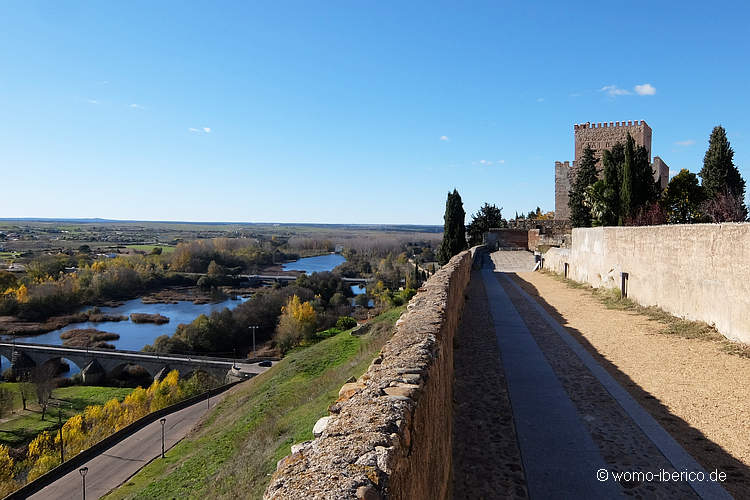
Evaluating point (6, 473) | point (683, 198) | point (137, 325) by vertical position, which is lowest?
point (6, 473)

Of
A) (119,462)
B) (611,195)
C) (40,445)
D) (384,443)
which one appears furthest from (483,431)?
(40,445)

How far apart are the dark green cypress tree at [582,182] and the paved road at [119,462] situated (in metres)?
27.0

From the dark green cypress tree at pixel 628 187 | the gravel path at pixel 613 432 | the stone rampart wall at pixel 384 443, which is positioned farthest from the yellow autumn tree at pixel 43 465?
the dark green cypress tree at pixel 628 187

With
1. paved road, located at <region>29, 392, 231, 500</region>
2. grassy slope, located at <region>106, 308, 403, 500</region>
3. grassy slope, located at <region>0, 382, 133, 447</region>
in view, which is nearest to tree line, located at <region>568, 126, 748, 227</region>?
grassy slope, located at <region>106, 308, 403, 500</region>

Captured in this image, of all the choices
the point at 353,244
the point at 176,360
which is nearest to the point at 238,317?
the point at 176,360

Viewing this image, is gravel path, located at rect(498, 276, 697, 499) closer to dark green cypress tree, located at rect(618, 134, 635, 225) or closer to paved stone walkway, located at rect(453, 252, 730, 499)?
paved stone walkway, located at rect(453, 252, 730, 499)

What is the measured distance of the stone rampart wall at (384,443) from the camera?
172 centimetres

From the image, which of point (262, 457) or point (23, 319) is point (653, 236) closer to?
point (262, 457)

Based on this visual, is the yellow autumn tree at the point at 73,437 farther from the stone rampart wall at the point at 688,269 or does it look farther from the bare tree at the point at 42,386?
the stone rampart wall at the point at 688,269

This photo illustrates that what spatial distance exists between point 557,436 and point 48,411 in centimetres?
4794

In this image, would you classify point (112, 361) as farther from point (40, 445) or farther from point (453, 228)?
point (453, 228)

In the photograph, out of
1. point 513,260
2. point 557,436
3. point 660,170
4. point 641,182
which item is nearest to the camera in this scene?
point 557,436

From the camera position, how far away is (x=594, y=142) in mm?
36406

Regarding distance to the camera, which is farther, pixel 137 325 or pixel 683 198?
pixel 137 325
